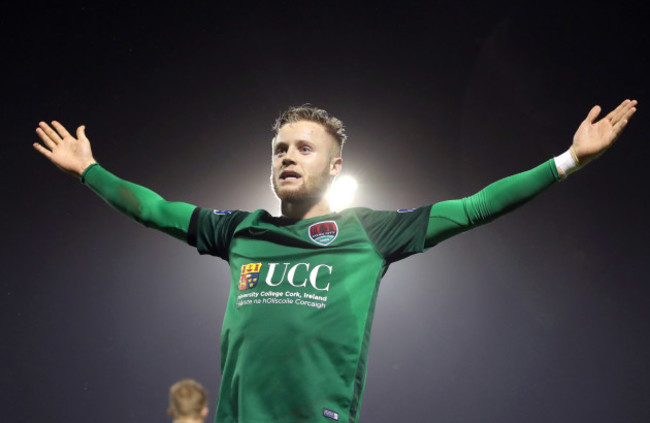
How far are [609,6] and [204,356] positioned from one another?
3.65m

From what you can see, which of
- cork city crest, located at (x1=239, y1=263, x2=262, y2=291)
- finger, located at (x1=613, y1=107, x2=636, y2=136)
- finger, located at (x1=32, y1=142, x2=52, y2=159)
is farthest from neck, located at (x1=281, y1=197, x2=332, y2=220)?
finger, located at (x1=613, y1=107, x2=636, y2=136)

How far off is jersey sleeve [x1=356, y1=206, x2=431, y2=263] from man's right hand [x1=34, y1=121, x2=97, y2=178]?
0.92 metres

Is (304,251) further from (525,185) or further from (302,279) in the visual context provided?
(525,185)

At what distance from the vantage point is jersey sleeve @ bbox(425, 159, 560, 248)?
1624 millimetres

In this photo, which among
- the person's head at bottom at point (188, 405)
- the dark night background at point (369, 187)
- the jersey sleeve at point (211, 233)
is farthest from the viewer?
the dark night background at point (369, 187)

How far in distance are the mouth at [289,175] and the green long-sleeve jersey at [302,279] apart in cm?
13

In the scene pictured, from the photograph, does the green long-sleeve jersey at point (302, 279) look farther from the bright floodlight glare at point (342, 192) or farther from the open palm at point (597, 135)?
the bright floodlight glare at point (342, 192)

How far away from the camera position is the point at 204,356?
393 cm

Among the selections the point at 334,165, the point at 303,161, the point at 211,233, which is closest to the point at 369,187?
the point at 334,165

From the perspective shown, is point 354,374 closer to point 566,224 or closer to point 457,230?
point 457,230

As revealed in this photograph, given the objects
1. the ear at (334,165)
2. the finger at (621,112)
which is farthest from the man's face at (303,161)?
the finger at (621,112)

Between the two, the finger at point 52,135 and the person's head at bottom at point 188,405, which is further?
the finger at point 52,135

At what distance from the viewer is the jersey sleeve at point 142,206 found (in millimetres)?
1841

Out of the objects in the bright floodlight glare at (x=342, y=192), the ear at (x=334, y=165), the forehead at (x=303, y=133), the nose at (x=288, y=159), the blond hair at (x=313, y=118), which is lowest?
the nose at (x=288, y=159)
